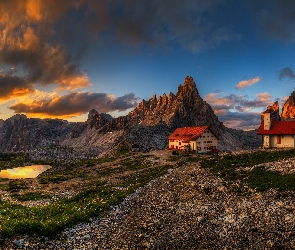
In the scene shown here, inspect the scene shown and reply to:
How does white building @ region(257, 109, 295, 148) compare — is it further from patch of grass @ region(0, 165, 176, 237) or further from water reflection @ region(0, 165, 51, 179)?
water reflection @ region(0, 165, 51, 179)

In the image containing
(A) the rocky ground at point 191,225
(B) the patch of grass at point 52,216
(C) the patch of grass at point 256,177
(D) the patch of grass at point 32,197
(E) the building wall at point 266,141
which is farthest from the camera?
(E) the building wall at point 266,141

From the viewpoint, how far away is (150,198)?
2827 cm

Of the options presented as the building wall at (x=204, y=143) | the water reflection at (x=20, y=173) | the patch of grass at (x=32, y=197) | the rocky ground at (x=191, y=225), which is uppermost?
the building wall at (x=204, y=143)

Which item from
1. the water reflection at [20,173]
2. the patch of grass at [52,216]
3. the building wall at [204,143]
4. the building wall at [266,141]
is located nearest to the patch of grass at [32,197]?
the patch of grass at [52,216]

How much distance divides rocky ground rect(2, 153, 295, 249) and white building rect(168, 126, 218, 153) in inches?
2008

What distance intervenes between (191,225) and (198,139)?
5968cm

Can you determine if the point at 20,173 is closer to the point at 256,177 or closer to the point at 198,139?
the point at 198,139

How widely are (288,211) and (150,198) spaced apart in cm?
1447

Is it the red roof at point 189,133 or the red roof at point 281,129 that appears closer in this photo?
the red roof at point 281,129

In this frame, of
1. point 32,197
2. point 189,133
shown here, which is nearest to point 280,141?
point 189,133

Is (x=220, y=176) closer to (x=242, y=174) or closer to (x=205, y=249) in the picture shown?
(x=242, y=174)

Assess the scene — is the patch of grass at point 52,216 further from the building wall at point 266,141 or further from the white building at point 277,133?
the white building at point 277,133

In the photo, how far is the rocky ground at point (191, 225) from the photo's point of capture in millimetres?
17859

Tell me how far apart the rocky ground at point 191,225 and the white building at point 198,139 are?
2008 inches
